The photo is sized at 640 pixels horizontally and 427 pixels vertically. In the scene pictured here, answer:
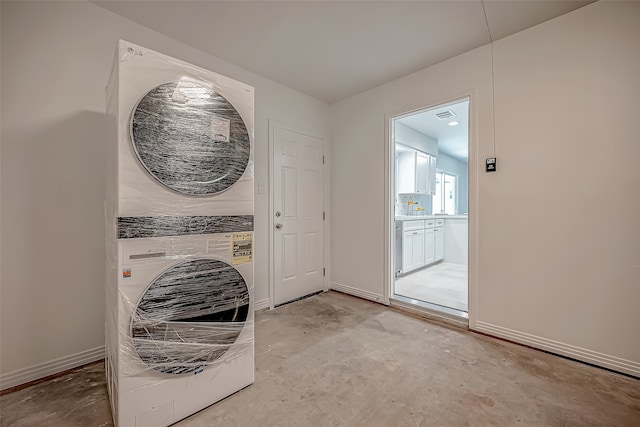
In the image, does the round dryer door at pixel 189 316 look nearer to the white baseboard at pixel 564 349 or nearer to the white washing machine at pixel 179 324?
the white washing machine at pixel 179 324

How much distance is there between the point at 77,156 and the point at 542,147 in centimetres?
338

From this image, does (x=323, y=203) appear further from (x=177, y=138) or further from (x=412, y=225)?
(x=177, y=138)

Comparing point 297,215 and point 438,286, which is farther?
point 438,286

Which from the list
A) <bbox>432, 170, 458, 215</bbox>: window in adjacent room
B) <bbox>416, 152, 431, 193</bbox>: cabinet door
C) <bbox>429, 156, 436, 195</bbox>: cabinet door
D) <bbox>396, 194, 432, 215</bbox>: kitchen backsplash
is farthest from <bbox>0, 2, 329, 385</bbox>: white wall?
<bbox>432, 170, 458, 215</bbox>: window in adjacent room

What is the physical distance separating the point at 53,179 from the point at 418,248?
14.8 ft

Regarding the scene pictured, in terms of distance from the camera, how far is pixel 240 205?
154 centimetres

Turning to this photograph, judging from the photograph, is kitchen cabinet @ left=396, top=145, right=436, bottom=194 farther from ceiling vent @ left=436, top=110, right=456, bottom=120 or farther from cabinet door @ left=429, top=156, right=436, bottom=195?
Answer: ceiling vent @ left=436, top=110, right=456, bottom=120

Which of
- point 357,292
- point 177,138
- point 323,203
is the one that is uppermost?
point 177,138

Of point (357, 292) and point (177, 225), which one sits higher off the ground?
point (177, 225)

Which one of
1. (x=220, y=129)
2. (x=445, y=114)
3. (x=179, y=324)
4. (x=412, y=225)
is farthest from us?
(x=412, y=225)

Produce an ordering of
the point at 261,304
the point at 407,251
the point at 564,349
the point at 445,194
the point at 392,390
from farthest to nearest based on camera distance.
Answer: the point at 445,194, the point at 407,251, the point at 261,304, the point at 564,349, the point at 392,390

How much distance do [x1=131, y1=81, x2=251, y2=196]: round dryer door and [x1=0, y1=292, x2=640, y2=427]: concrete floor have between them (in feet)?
4.08

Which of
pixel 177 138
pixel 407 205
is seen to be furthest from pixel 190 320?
pixel 407 205

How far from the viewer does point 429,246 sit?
4.89 meters
